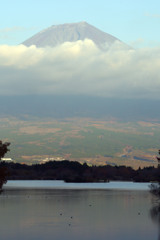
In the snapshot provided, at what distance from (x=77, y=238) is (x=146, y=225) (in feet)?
56.4

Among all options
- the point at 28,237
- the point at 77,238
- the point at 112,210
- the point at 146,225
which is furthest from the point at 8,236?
the point at 112,210

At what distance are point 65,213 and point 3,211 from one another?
10.6 m

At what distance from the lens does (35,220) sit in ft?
257

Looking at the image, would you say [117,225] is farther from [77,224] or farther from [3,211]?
[3,211]

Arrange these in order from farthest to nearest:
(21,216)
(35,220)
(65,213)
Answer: (65,213) → (21,216) → (35,220)

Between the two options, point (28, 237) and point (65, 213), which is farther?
point (65, 213)

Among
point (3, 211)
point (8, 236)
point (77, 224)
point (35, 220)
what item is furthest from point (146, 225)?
point (3, 211)

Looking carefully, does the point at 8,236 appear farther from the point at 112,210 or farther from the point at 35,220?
the point at 112,210

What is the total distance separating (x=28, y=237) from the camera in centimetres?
5900

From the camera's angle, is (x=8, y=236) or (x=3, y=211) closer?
(x=8, y=236)

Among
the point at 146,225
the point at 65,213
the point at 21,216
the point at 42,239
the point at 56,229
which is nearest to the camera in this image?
the point at 42,239

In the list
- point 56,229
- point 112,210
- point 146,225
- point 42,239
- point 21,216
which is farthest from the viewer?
point 112,210

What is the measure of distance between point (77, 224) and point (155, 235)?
14489mm

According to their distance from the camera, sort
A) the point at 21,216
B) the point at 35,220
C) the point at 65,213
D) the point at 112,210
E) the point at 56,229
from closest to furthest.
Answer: the point at 56,229
the point at 35,220
the point at 21,216
the point at 65,213
the point at 112,210
